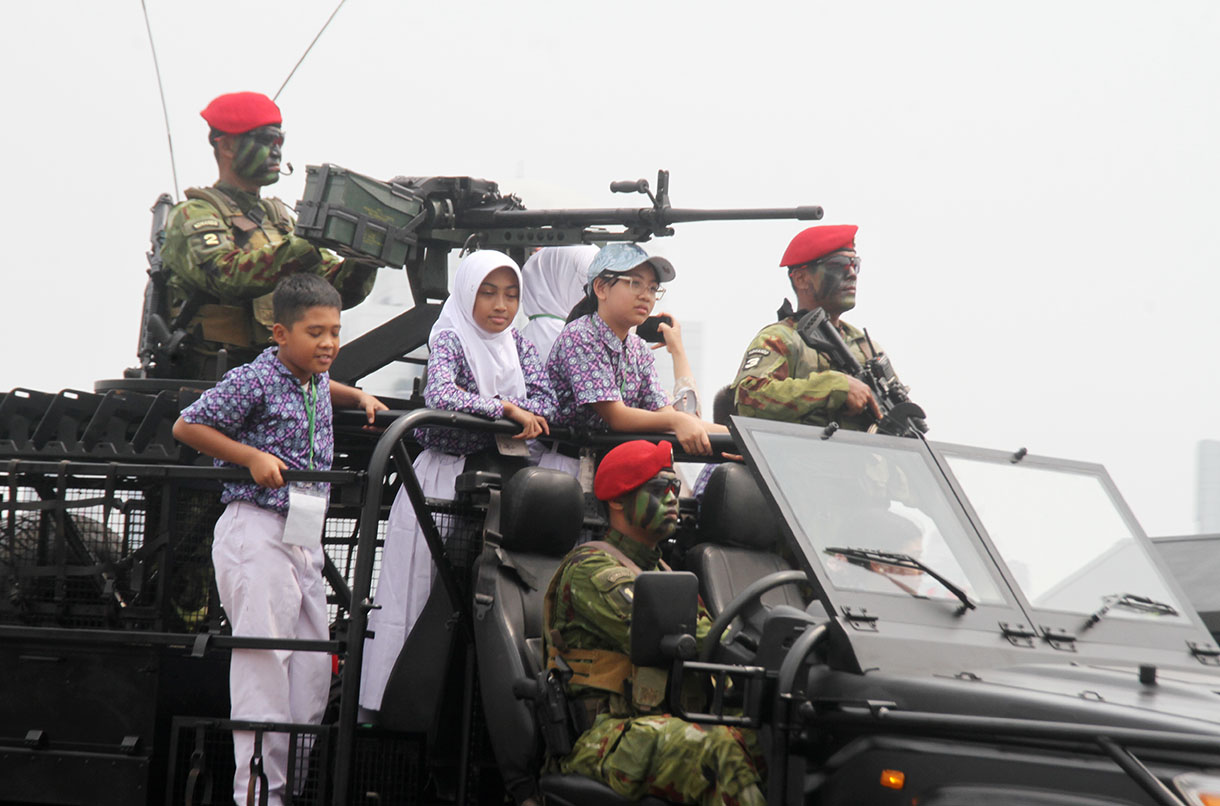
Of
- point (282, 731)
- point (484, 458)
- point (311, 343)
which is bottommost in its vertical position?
point (282, 731)

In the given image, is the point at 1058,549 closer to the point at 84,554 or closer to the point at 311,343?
the point at 311,343

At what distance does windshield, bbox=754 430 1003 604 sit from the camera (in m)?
3.78

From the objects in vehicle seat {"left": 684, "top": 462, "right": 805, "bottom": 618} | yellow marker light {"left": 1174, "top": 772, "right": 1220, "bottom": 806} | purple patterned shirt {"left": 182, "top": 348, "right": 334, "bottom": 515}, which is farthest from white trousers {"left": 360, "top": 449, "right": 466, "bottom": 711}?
yellow marker light {"left": 1174, "top": 772, "right": 1220, "bottom": 806}

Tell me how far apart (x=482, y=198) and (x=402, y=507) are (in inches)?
84.9

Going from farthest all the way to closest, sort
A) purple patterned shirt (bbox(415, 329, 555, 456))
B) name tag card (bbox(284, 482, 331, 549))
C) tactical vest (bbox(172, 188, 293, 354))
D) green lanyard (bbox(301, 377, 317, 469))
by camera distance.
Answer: tactical vest (bbox(172, 188, 293, 354)) → purple patterned shirt (bbox(415, 329, 555, 456)) → green lanyard (bbox(301, 377, 317, 469)) → name tag card (bbox(284, 482, 331, 549))

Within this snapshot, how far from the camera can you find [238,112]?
21.1 ft

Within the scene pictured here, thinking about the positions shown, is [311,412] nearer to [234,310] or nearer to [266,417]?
[266,417]

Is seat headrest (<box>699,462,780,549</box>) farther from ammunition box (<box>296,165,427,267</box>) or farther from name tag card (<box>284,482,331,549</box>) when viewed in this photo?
ammunition box (<box>296,165,427,267</box>)

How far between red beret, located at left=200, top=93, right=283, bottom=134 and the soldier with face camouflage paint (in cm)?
268

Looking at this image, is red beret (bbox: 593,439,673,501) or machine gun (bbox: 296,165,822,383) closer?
red beret (bbox: 593,439,673,501)

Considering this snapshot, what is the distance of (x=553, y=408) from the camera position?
5723mm

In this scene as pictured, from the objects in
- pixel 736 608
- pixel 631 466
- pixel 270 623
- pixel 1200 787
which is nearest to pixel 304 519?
pixel 270 623

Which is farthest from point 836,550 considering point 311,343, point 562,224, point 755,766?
point 562,224

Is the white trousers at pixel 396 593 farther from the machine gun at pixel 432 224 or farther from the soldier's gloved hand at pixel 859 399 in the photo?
the soldier's gloved hand at pixel 859 399
